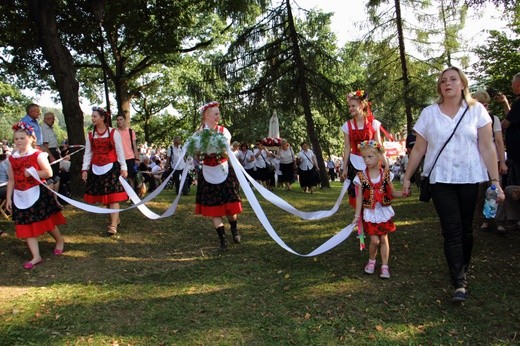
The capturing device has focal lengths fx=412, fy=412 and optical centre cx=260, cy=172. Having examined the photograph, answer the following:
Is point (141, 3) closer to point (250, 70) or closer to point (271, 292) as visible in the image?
point (250, 70)

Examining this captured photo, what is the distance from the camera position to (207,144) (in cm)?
596

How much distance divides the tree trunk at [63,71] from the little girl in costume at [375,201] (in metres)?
6.57

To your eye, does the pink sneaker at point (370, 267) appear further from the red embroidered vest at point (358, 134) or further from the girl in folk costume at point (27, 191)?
the girl in folk costume at point (27, 191)

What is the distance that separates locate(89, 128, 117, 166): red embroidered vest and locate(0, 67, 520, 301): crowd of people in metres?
0.02

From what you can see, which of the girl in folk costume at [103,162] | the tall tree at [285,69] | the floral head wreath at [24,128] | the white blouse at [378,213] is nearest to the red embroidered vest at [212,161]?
the girl in folk costume at [103,162]

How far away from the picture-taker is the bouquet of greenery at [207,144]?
5969 mm

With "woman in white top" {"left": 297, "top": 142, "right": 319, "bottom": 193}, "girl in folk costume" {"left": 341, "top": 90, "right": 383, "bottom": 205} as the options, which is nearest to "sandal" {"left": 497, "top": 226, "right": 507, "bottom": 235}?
"girl in folk costume" {"left": 341, "top": 90, "right": 383, "bottom": 205}

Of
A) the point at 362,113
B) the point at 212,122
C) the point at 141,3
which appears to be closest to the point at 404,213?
the point at 362,113

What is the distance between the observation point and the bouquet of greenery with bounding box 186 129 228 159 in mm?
5969

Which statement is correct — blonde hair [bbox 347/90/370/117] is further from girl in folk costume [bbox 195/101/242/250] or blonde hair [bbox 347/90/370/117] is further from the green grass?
the green grass

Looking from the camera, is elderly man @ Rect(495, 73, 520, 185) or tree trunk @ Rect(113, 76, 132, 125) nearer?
elderly man @ Rect(495, 73, 520, 185)

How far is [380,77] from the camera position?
1745 cm

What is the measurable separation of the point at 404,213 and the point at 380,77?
34.7 ft

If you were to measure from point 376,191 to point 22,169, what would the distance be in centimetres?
472
